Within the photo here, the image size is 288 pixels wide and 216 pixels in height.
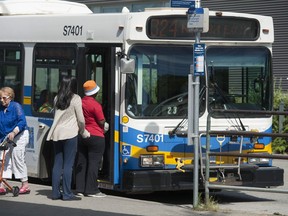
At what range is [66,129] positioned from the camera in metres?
10.5

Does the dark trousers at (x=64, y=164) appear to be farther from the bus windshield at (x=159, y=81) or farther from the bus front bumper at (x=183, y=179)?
the bus windshield at (x=159, y=81)

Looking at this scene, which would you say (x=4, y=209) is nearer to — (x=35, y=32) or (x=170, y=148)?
(x=170, y=148)

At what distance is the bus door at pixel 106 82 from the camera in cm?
1104

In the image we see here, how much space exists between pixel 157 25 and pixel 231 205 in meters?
2.92

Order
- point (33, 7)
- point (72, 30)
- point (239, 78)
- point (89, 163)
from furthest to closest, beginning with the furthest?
1. point (33, 7)
2. point (72, 30)
3. point (239, 78)
4. point (89, 163)

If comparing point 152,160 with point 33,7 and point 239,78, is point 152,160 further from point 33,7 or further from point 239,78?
point 33,7

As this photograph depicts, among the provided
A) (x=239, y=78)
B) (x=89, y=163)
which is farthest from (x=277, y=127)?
(x=89, y=163)

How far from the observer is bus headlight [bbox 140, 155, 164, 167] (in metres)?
10.8

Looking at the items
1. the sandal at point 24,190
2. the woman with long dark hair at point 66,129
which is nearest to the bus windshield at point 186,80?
the woman with long dark hair at point 66,129

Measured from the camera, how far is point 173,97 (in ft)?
36.5

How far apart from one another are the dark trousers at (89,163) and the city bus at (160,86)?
0.22 meters

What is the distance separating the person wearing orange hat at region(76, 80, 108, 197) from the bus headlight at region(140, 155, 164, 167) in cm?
63

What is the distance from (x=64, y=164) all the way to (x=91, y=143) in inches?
20.2

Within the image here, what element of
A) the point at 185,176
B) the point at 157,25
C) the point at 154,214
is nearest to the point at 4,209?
the point at 154,214
